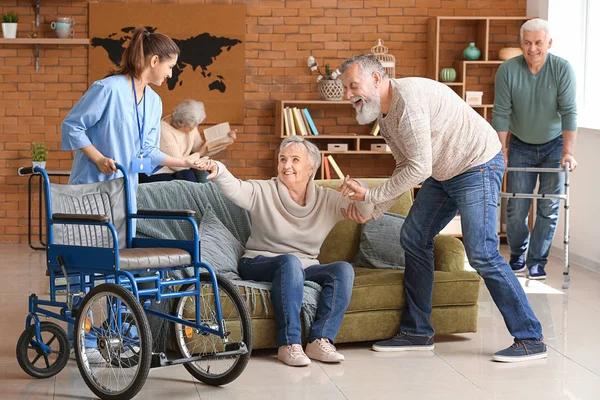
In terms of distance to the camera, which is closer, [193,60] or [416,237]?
[416,237]

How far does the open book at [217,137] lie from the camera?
8070 millimetres

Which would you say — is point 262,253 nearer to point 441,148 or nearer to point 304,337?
point 304,337

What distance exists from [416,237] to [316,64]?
14.4 feet

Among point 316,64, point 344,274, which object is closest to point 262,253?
point 344,274

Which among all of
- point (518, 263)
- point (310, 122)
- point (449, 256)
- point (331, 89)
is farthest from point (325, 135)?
point (449, 256)

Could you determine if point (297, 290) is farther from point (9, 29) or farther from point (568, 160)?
point (9, 29)

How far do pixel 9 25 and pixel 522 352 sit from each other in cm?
559

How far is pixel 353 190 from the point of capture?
4152 millimetres

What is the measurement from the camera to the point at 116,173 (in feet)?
13.8

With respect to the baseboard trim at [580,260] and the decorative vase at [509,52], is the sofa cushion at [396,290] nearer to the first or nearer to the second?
the baseboard trim at [580,260]

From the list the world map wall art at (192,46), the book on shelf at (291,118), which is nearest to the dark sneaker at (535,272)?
the book on shelf at (291,118)

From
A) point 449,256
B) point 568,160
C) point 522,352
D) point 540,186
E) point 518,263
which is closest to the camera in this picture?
point 522,352

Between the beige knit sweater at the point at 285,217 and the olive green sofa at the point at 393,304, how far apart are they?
30 centimetres

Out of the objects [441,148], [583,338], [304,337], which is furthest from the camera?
[583,338]
